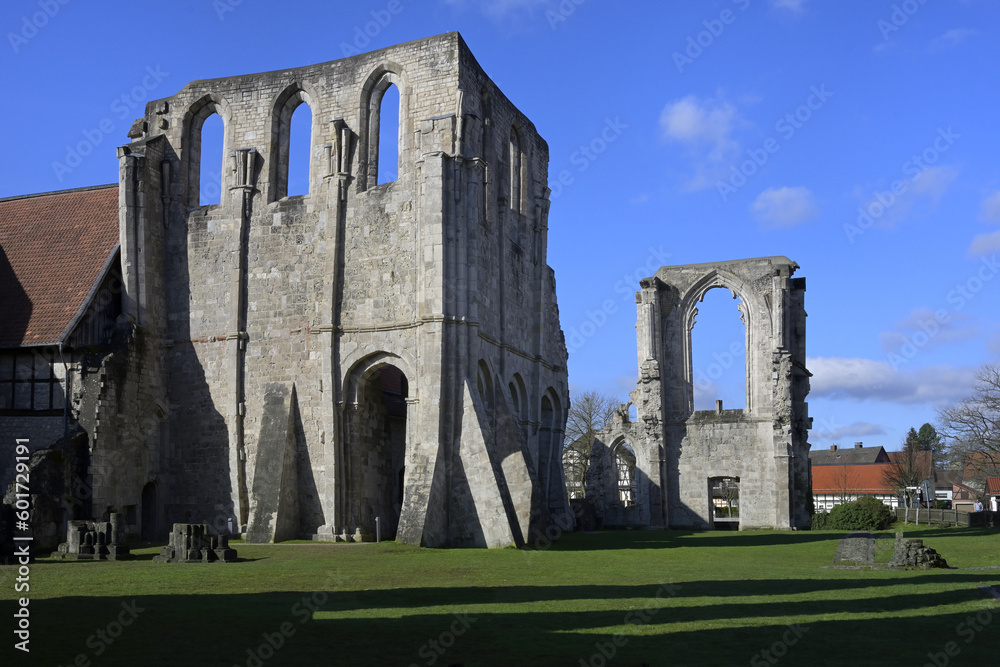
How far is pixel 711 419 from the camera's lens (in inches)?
1449

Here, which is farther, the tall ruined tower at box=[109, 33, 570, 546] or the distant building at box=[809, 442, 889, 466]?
the distant building at box=[809, 442, 889, 466]

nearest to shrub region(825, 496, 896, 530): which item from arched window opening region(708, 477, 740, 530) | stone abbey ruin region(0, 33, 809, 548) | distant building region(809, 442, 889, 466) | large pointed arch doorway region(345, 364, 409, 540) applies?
arched window opening region(708, 477, 740, 530)

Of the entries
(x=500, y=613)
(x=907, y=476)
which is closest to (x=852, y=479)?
(x=907, y=476)

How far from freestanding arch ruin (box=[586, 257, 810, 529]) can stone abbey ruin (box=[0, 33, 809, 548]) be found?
9196 millimetres

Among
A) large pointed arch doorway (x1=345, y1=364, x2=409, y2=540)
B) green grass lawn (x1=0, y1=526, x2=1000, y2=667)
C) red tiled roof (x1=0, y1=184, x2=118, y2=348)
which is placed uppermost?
red tiled roof (x1=0, y1=184, x2=118, y2=348)

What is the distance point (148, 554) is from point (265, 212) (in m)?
10.2

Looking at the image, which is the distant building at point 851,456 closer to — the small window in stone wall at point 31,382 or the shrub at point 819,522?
the shrub at point 819,522

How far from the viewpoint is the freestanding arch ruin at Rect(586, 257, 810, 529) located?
35219 mm

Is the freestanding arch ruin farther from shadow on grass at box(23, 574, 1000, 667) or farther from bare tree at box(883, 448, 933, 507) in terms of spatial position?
shadow on grass at box(23, 574, 1000, 667)

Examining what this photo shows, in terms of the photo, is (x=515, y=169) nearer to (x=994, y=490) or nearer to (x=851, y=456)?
(x=994, y=490)

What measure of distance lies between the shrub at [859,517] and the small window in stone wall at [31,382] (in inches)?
992

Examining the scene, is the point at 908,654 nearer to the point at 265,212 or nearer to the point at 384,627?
the point at 384,627

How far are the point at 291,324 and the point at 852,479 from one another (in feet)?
209

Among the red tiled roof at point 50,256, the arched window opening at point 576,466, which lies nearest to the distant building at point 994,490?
the arched window opening at point 576,466
